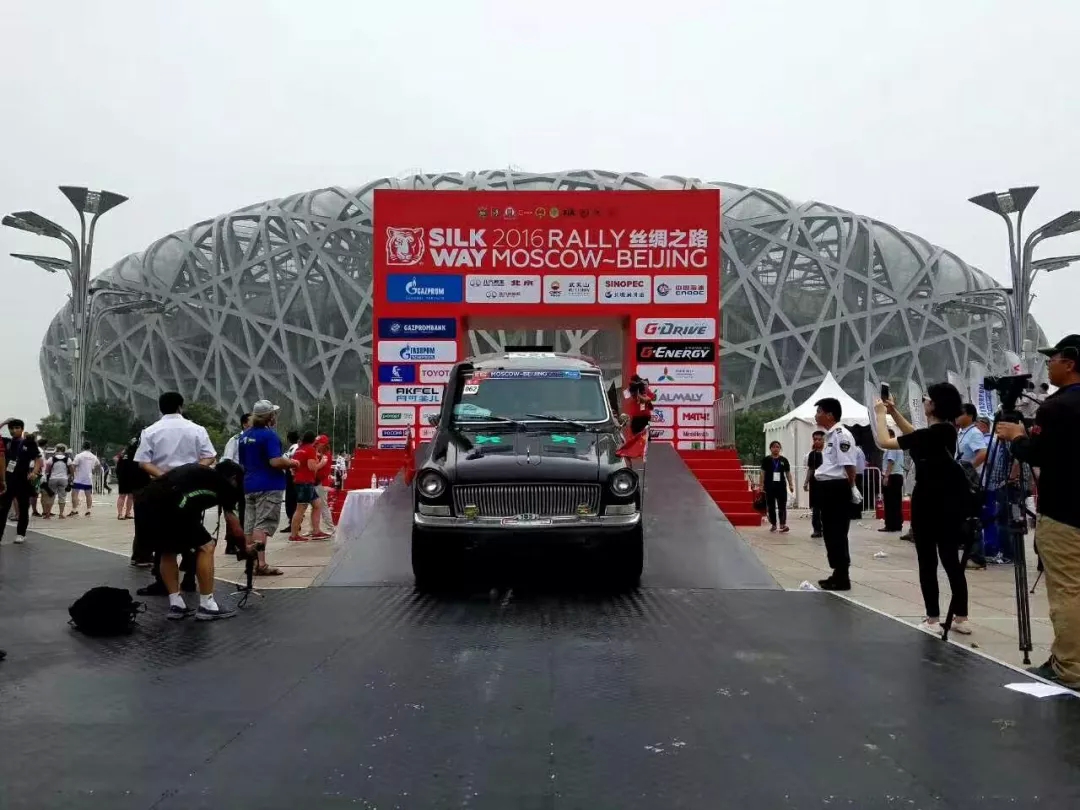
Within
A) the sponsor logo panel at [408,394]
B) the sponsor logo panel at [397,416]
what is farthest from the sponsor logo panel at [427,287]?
the sponsor logo panel at [397,416]

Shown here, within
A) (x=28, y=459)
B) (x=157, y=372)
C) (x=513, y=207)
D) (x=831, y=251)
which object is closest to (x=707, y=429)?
(x=513, y=207)

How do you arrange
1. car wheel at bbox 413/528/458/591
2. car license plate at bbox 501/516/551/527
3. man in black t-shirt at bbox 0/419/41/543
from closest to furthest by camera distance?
car license plate at bbox 501/516/551/527
car wheel at bbox 413/528/458/591
man in black t-shirt at bbox 0/419/41/543

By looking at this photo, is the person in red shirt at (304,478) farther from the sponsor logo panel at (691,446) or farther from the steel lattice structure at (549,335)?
the steel lattice structure at (549,335)

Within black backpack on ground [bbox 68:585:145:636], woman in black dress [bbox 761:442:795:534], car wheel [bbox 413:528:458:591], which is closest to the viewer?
black backpack on ground [bbox 68:585:145:636]

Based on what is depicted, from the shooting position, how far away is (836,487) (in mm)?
8750

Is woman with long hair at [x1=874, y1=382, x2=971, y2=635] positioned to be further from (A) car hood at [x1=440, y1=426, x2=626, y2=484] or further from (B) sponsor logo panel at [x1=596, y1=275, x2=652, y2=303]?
(B) sponsor logo panel at [x1=596, y1=275, x2=652, y2=303]

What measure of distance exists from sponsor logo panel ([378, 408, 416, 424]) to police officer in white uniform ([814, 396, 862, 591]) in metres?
13.3

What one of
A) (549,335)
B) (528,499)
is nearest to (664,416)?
(528,499)

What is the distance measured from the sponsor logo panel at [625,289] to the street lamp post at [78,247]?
13.6 metres

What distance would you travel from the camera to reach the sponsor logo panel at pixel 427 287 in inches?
834

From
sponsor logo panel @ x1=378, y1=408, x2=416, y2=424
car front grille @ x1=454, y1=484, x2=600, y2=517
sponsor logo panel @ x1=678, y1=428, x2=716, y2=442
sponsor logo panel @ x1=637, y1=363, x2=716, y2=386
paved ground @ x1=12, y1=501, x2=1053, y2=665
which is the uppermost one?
sponsor logo panel @ x1=637, y1=363, x2=716, y2=386

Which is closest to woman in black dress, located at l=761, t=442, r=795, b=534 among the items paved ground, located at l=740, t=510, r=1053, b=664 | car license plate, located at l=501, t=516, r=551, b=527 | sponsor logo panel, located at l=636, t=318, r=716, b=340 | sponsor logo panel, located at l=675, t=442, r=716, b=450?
paved ground, located at l=740, t=510, r=1053, b=664

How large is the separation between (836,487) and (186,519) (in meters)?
5.80

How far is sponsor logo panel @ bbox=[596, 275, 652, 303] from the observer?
2122cm
